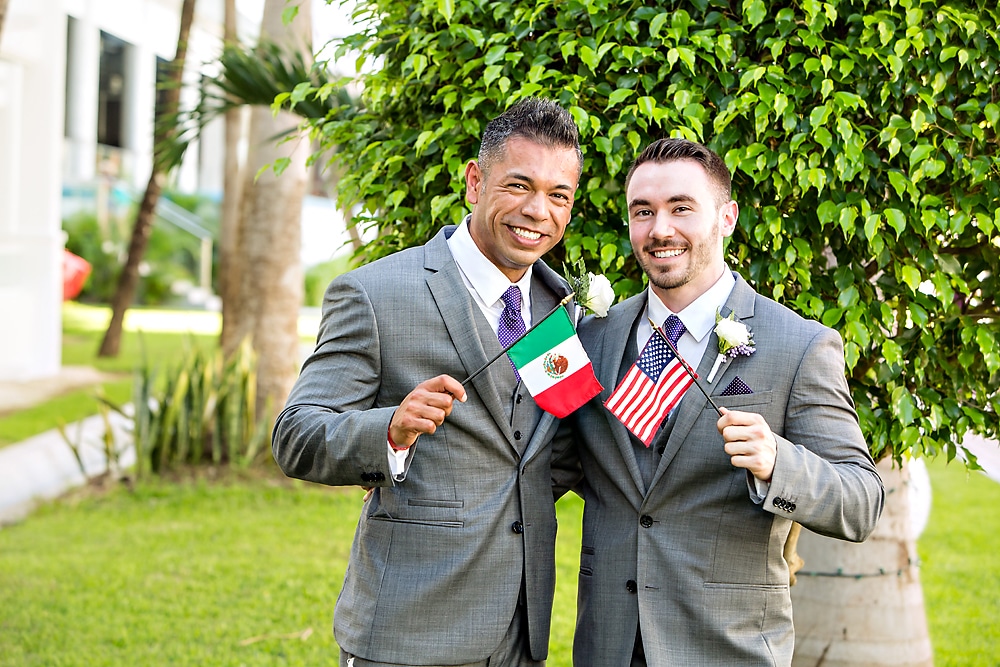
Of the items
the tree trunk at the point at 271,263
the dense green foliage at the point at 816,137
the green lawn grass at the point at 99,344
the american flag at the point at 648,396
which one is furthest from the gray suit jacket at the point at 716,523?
the tree trunk at the point at 271,263

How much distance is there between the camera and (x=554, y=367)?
278 centimetres

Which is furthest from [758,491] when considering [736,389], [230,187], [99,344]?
[99,344]

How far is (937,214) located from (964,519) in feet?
23.1

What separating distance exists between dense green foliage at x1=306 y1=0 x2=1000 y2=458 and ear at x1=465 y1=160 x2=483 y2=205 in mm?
482

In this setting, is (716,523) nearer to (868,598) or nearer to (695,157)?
(695,157)

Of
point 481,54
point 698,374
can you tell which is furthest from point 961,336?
point 481,54

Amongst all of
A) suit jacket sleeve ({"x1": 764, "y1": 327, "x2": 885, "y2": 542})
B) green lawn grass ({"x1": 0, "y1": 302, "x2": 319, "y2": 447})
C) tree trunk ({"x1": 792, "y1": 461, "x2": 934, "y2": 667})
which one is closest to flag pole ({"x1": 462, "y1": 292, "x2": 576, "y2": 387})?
suit jacket sleeve ({"x1": 764, "y1": 327, "x2": 885, "y2": 542})

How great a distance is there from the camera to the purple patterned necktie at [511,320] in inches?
117

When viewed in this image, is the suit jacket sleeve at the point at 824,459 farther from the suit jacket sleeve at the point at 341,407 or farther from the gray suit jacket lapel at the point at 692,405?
the suit jacket sleeve at the point at 341,407

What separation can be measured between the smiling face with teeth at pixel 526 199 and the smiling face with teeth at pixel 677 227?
8.3 inches

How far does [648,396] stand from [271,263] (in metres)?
7.52

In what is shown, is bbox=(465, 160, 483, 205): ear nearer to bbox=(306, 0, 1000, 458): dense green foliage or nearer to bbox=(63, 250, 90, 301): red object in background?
bbox=(306, 0, 1000, 458): dense green foliage

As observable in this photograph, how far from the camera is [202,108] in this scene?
6398 millimetres

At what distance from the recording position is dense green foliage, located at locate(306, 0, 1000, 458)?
3377mm
